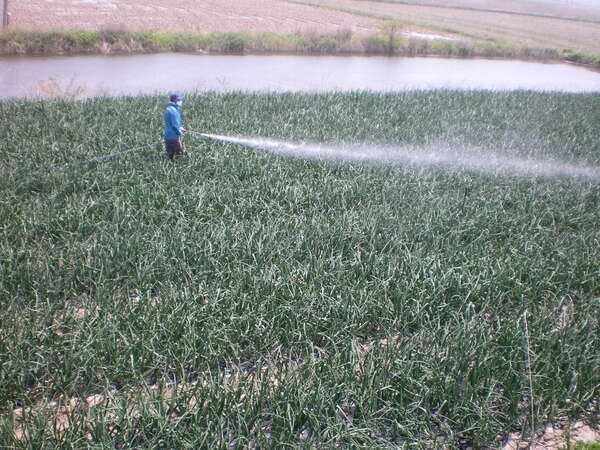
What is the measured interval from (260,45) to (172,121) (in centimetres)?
2206

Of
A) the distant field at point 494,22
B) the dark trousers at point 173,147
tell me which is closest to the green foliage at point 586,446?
the dark trousers at point 173,147

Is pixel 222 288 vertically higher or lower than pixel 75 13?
lower

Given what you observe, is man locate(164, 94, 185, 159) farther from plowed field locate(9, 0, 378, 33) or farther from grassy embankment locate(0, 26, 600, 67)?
plowed field locate(9, 0, 378, 33)

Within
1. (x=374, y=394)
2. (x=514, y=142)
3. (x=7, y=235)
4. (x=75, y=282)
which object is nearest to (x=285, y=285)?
(x=374, y=394)

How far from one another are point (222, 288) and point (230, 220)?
1.62m

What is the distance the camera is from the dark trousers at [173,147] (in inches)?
308

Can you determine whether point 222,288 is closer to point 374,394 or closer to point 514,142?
point 374,394

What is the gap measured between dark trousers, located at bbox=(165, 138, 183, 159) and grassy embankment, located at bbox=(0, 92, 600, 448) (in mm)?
203

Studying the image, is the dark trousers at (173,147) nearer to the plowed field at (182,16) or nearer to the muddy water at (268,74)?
the muddy water at (268,74)

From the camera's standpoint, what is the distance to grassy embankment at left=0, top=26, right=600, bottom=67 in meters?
22.1

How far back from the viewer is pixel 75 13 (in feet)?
91.5

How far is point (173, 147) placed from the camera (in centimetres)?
789

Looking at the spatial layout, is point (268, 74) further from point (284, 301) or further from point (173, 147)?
point (284, 301)

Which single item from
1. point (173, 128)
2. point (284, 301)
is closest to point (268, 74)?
point (173, 128)
